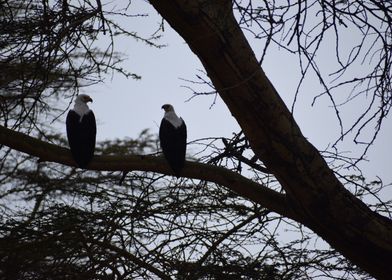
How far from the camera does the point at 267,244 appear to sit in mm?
3637

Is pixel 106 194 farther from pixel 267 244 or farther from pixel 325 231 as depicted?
pixel 325 231

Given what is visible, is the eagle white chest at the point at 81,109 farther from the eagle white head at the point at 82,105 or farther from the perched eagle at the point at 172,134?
the perched eagle at the point at 172,134

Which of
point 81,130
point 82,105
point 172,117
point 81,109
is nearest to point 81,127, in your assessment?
point 81,130

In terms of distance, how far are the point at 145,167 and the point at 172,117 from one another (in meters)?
2.38

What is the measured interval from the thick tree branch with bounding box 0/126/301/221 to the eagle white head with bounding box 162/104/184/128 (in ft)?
7.29

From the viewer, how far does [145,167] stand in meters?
3.28

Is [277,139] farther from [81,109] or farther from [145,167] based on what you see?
[81,109]

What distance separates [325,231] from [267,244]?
0.71 m

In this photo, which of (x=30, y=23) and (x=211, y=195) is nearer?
(x=30, y=23)

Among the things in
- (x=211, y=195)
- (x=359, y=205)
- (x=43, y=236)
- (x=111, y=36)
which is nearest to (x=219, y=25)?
(x=111, y=36)

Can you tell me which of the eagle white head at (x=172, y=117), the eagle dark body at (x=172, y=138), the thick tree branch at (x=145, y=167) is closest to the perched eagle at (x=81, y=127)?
the eagle dark body at (x=172, y=138)

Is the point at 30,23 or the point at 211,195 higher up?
the point at 30,23

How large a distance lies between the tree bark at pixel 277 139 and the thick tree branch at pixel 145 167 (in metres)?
0.12

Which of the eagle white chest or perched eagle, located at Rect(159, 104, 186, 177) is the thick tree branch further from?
the eagle white chest
